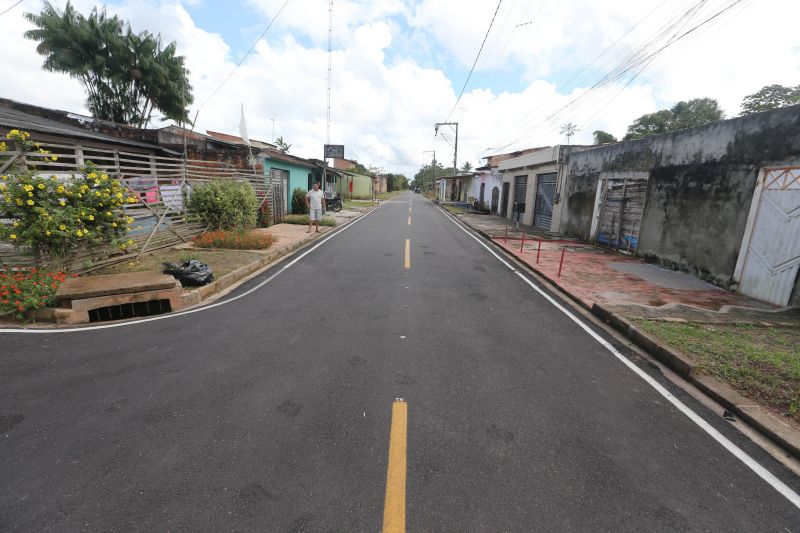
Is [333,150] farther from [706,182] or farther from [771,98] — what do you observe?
[771,98]

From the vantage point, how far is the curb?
309 centimetres

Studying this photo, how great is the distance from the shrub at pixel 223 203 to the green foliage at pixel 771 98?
161 feet

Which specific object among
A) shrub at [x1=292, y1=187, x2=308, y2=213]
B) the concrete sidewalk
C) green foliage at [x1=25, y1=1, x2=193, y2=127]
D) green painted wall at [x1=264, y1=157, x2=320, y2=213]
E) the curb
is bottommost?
the curb

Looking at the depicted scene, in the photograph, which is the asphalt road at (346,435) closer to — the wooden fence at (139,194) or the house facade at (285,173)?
the wooden fence at (139,194)

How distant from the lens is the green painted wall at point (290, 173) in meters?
17.7

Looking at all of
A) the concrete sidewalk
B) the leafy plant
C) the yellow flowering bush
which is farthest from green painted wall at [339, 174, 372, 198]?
the yellow flowering bush

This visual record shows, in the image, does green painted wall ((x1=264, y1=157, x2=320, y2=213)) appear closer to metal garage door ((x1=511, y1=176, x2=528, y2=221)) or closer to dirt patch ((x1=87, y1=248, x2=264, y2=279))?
dirt patch ((x1=87, y1=248, x2=264, y2=279))

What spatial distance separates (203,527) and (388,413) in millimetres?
1542

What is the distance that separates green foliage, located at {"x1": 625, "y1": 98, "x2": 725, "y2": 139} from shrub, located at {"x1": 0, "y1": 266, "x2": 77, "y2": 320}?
47.6 m

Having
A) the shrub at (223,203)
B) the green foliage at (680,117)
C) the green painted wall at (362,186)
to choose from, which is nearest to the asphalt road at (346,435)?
the shrub at (223,203)

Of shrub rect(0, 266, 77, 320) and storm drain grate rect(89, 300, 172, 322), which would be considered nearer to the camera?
shrub rect(0, 266, 77, 320)

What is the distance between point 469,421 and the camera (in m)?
3.18

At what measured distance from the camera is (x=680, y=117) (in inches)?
1715

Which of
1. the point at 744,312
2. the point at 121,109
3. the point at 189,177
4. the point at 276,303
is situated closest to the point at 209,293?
the point at 276,303
